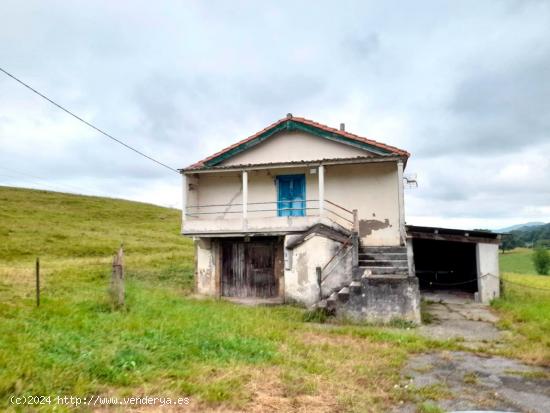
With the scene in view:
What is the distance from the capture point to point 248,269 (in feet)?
54.0

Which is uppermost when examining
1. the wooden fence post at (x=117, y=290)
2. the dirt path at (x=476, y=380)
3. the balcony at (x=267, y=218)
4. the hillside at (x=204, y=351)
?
the balcony at (x=267, y=218)

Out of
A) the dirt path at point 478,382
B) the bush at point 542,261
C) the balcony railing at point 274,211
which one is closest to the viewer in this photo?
the dirt path at point 478,382

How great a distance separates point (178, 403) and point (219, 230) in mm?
10467

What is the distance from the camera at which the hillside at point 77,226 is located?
2462cm

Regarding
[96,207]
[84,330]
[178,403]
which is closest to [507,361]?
[178,403]

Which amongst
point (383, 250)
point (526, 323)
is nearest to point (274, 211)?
point (383, 250)

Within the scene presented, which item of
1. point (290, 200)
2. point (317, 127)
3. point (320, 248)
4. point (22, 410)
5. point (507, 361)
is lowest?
point (507, 361)

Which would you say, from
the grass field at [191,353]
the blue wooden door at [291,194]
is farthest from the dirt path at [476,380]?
the blue wooden door at [291,194]

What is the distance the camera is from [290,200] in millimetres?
16797

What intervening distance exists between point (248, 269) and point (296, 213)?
2809mm

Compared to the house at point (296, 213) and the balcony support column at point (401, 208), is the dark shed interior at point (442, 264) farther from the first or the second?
the house at point (296, 213)

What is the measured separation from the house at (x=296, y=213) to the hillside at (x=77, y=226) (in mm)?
10983

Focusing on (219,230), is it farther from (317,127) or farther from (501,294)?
(501,294)

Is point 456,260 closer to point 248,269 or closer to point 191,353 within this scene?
point 248,269
